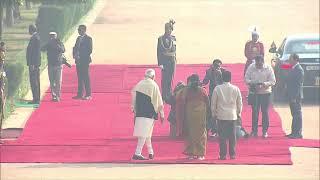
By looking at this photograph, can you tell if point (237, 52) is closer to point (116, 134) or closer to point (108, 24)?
point (108, 24)

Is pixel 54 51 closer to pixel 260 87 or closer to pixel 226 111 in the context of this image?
pixel 260 87

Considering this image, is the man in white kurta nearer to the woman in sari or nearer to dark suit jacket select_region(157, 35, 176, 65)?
the woman in sari

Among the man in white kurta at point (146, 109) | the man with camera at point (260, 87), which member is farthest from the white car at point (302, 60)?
the man in white kurta at point (146, 109)

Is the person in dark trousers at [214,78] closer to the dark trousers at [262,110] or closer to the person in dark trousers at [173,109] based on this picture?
the person in dark trousers at [173,109]

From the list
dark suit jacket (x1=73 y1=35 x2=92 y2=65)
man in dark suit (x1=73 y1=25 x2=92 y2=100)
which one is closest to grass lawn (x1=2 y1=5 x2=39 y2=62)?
man in dark suit (x1=73 y1=25 x2=92 y2=100)

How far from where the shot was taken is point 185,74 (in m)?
31.4

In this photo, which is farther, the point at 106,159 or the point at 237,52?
the point at 237,52

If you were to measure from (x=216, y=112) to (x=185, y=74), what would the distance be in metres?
11.0

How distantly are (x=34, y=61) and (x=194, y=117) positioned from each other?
660 cm

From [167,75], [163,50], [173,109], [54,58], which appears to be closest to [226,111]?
[173,109]

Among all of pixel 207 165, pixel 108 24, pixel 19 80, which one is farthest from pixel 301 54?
pixel 108 24

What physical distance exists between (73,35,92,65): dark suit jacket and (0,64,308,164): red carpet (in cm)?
95

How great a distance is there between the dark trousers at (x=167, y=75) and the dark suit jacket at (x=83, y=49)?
170 centimetres

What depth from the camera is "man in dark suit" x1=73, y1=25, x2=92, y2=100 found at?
2639cm
